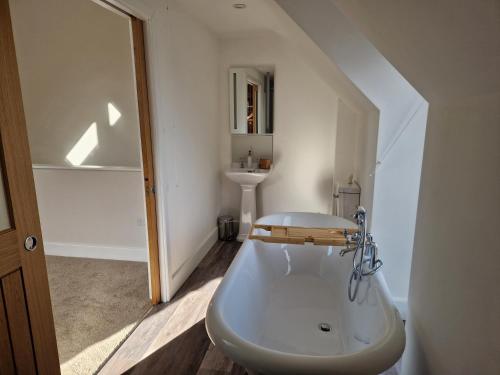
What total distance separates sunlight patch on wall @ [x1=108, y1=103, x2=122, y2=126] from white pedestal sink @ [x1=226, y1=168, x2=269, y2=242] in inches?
51.4

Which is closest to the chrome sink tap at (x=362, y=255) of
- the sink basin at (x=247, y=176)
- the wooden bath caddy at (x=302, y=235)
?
the wooden bath caddy at (x=302, y=235)

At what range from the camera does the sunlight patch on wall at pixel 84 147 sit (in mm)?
3322

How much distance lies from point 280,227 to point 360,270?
0.82 meters

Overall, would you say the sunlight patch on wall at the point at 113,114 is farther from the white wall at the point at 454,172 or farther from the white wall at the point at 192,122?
the white wall at the point at 454,172

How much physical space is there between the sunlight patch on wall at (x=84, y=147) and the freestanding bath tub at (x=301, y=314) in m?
2.11

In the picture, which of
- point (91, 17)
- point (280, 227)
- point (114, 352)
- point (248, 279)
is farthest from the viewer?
point (91, 17)

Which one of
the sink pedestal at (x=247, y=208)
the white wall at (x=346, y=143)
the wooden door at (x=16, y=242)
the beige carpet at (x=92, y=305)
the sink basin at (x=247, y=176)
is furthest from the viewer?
the sink pedestal at (x=247, y=208)

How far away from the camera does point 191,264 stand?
311cm

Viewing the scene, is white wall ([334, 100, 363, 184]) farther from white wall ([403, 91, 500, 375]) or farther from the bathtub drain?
white wall ([403, 91, 500, 375])

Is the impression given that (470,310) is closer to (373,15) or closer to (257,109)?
(373,15)

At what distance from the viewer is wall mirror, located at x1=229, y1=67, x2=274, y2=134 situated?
3.78 m

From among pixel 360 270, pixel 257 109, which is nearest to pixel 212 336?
pixel 360 270

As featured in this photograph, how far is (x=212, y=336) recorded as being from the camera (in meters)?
1.19

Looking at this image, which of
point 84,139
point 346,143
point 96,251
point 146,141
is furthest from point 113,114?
point 346,143
